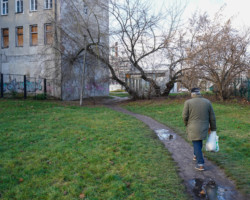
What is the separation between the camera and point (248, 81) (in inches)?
721

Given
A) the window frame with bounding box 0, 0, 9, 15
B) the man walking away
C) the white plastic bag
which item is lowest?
the white plastic bag

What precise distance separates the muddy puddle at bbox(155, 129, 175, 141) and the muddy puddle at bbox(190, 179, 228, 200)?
3.48 metres

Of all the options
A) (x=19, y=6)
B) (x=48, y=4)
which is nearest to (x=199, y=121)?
(x=48, y=4)

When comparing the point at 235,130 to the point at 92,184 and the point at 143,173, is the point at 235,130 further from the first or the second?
the point at 92,184

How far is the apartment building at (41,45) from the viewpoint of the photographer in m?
20.8

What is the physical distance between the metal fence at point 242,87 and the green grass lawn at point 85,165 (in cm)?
1367

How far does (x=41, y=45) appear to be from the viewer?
75.4 ft

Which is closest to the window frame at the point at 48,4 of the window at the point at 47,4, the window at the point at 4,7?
the window at the point at 47,4

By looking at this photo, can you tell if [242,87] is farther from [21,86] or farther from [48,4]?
[21,86]

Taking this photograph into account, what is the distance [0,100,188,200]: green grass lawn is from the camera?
13.0 ft

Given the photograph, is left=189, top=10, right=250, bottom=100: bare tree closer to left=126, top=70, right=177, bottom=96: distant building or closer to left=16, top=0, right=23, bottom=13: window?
left=126, top=70, right=177, bottom=96: distant building

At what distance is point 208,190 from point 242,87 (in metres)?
18.4

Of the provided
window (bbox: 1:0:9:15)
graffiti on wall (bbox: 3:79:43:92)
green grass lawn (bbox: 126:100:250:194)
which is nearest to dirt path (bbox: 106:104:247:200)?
green grass lawn (bbox: 126:100:250:194)

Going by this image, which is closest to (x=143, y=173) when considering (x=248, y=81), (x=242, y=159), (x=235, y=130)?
(x=242, y=159)
